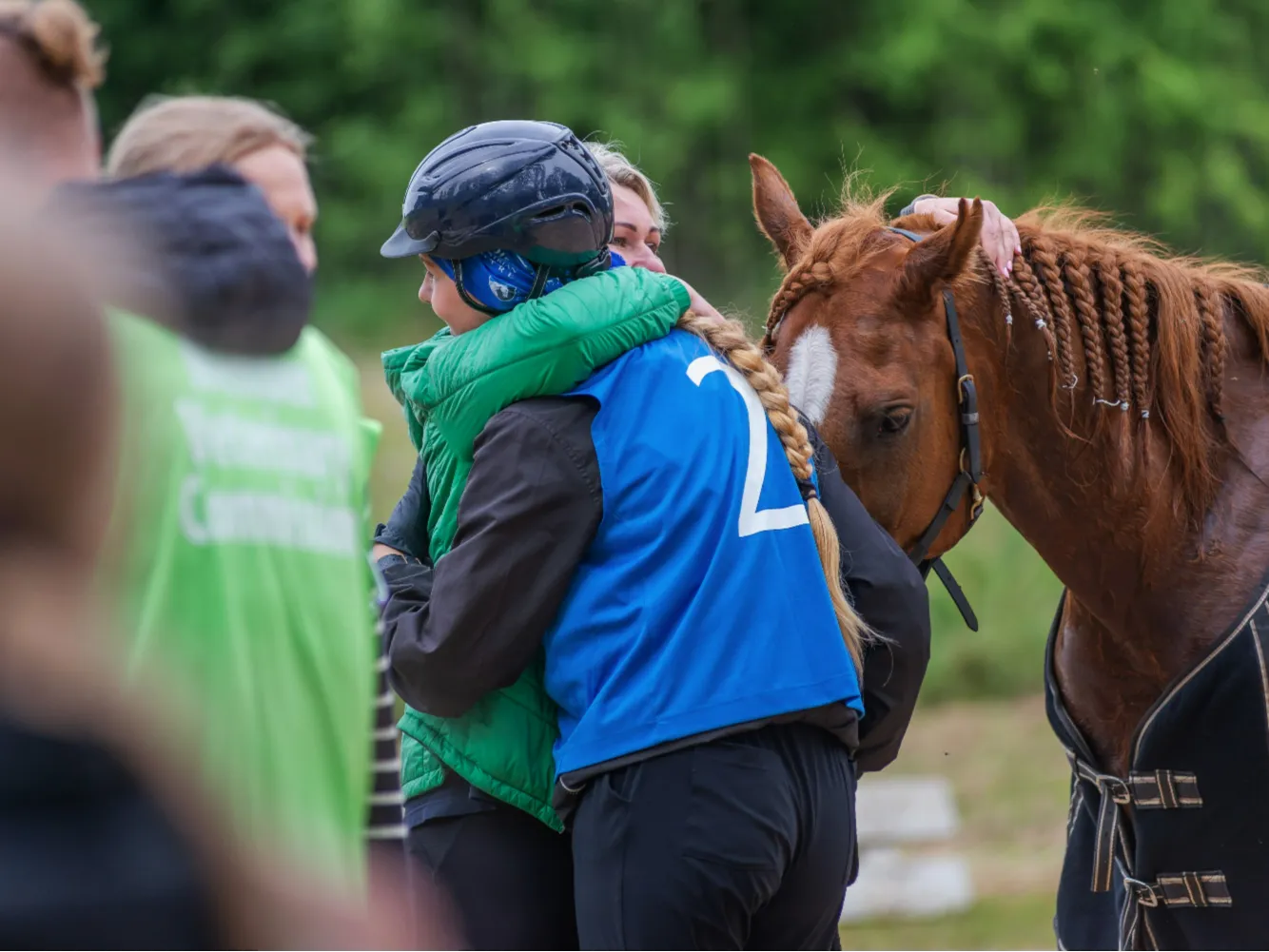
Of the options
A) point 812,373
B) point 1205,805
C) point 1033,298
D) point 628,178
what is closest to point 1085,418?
point 1033,298

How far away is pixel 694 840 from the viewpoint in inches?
84.7

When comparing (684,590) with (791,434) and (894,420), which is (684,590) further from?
(894,420)

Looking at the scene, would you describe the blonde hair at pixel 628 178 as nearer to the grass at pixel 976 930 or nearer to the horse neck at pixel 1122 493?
the horse neck at pixel 1122 493

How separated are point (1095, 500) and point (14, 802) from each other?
2272 millimetres

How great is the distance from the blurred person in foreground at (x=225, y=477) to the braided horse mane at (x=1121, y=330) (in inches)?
60.4

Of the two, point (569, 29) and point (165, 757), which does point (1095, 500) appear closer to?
point (165, 757)

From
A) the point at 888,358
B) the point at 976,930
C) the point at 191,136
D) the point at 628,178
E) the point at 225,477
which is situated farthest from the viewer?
the point at 976,930

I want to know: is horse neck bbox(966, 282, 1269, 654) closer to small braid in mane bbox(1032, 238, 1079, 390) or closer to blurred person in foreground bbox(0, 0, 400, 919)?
small braid in mane bbox(1032, 238, 1079, 390)

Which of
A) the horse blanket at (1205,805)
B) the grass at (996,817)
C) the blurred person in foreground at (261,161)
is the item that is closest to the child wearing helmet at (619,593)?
the blurred person in foreground at (261,161)

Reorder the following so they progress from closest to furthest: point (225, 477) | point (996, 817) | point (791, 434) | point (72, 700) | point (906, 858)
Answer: point (72, 700)
point (225, 477)
point (791, 434)
point (906, 858)
point (996, 817)

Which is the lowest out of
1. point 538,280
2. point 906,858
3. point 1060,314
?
point 906,858

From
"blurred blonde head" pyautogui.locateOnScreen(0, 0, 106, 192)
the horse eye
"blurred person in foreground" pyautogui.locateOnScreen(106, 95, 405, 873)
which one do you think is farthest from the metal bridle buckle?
"blurred blonde head" pyautogui.locateOnScreen(0, 0, 106, 192)

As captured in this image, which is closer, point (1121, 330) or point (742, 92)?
point (1121, 330)

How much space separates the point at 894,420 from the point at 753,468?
72 cm
